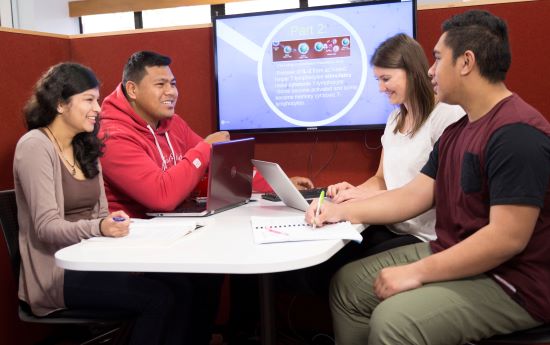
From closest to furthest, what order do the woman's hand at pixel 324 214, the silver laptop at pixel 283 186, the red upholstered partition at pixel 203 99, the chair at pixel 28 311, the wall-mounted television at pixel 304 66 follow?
the woman's hand at pixel 324 214 < the chair at pixel 28 311 < the silver laptop at pixel 283 186 < the wall-mounted television at pixel 304 66 < the red upholstered partition at pixel 203 99

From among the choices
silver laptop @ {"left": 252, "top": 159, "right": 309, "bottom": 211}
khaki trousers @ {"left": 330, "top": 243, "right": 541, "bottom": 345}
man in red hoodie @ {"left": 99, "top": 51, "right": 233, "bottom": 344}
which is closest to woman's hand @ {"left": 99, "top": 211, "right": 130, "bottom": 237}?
man in red hoodie @ {"left": 99, "top": 51, "right": 233, "bottom": 344}

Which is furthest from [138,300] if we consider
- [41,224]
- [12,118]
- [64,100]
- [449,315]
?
[12,118]

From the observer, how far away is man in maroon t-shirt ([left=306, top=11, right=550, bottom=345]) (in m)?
1.25

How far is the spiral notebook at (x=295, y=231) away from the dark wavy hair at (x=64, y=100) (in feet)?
2.12

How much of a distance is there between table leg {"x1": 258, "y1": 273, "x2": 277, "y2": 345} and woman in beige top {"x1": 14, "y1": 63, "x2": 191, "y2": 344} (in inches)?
11.5

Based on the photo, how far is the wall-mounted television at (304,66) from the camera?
2.39 meters

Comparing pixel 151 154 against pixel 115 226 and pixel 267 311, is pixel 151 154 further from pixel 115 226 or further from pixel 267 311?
pixel 267 311

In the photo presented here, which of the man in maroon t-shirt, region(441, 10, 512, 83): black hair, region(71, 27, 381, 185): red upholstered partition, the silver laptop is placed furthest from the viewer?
region(71, 27, 381, 185): red upholstered partition

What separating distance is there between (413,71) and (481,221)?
0.83 m

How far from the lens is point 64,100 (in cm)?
182

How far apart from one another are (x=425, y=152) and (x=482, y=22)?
0.63m

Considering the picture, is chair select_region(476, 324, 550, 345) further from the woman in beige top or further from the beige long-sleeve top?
the beige long-sleeve top

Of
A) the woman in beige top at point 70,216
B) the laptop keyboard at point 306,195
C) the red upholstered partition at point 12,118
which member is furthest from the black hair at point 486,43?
the red upholstered partition at point 12,118

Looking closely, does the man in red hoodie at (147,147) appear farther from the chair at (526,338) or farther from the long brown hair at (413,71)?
the chair at (526,338)
